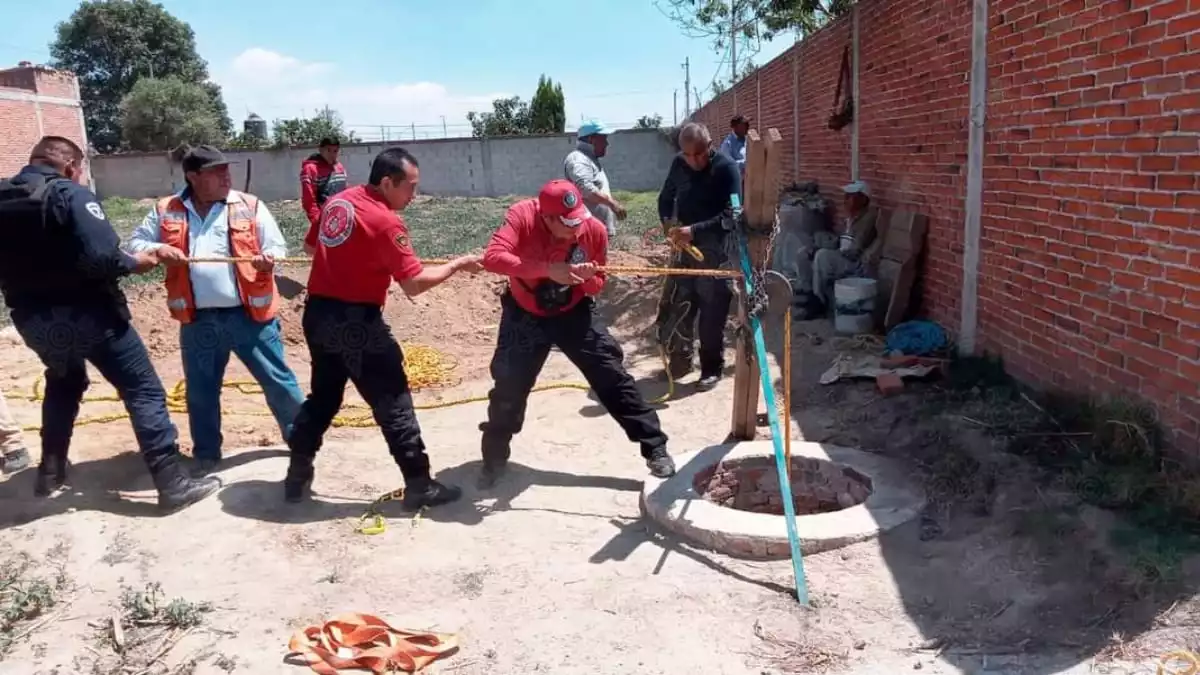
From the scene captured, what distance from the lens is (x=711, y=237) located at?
234 inches

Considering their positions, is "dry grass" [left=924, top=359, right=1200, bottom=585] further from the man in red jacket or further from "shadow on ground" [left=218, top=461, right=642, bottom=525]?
the man in red jacket

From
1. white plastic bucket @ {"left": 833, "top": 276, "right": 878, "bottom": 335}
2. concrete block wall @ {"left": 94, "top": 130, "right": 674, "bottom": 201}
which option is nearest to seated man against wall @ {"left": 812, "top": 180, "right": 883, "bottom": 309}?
white plastic bucket @ {"left": 833, "top": 276, "right": 878, "bottom": 335}

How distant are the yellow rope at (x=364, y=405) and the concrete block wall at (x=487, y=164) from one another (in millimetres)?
21807

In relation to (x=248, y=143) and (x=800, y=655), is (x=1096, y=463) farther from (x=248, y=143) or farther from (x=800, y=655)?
(x=248, y=143)

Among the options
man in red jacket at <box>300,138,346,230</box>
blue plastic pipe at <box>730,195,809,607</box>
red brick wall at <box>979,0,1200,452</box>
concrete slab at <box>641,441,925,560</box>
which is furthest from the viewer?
man in red jacket at <box>300,138,346,230</box>

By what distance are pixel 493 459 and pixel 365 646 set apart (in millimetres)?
1755

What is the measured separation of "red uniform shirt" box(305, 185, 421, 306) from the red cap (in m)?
0.67

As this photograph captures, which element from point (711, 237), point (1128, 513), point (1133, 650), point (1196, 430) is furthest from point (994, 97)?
point (1133, 650)

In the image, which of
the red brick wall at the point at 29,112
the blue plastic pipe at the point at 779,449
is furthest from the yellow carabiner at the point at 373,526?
the red brick wall at the point at 29,112

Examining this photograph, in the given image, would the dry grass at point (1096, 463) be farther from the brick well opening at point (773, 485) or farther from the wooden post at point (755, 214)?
the wooden post at point (755, 214)

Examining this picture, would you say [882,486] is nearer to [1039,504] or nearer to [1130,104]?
[1039,504]

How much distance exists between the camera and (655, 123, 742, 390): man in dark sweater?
589cm

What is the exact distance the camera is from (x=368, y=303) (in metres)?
4.09

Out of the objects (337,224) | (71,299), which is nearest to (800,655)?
(337,224)
